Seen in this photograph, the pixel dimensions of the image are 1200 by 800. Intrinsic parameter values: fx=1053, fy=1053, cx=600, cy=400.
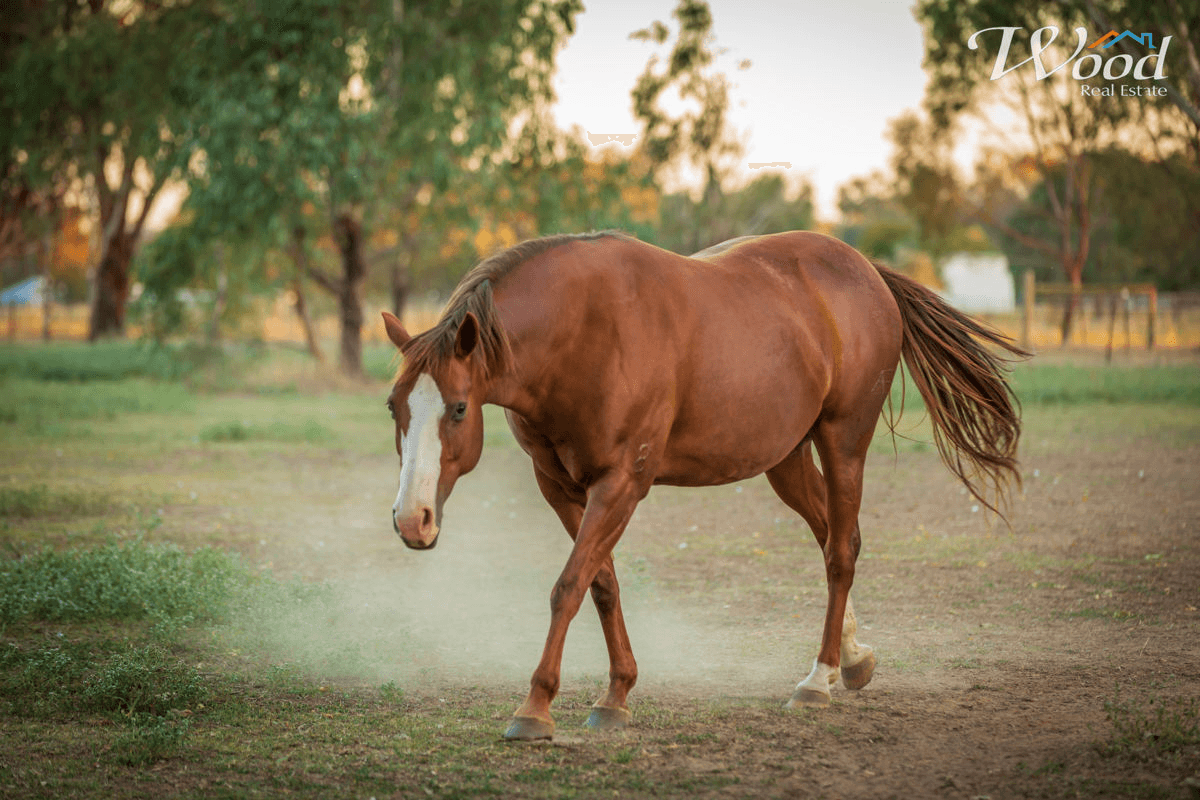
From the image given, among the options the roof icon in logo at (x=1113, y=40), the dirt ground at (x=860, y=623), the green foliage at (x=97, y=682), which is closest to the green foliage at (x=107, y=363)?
the dirt ground at (x=860, y=623)

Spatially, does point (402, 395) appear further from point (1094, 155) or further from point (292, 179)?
point (1094, 155)

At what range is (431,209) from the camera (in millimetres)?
23547

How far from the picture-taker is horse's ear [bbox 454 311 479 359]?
3.91m

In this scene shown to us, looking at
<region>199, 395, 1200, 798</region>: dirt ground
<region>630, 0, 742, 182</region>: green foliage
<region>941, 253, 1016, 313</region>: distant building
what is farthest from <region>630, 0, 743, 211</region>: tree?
<region>941, 253, 1016, 313</region>: distant building

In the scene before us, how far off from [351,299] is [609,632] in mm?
20712

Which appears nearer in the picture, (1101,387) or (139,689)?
(139,689)

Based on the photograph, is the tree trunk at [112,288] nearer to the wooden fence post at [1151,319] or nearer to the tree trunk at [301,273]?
the tree trunk at [301,273]

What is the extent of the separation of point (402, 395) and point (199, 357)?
68.5ft

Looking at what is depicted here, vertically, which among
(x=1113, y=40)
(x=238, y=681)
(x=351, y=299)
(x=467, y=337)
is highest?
(x=1113, y=40)

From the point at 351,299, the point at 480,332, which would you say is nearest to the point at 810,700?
the point at 480,332

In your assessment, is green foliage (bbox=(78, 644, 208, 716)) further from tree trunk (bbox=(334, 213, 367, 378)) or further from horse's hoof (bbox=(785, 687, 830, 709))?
tree trunk (bbox=(334, 213, 367, 378))

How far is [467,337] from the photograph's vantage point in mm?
3943

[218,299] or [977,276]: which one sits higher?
[977,276]

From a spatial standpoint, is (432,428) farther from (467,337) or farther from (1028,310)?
(1028,310)
